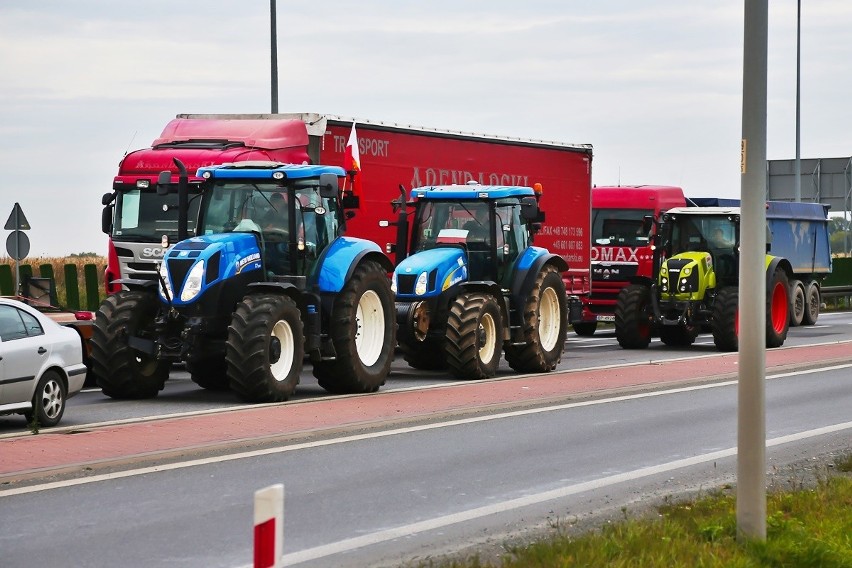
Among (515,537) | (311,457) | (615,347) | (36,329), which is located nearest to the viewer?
(515,537)

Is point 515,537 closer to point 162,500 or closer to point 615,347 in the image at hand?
point 162,500

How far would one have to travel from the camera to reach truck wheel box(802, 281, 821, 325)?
3797 centimetres

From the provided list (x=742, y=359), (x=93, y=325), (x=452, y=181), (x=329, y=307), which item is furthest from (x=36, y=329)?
(x=452, y=181)

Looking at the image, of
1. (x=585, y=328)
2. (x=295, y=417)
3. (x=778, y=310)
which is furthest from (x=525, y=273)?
(x=585, y=328)

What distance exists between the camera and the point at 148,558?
8.70 meters

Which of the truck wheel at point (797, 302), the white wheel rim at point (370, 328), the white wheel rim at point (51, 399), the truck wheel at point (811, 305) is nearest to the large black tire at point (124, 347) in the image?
the white wheel rim at point (51, 399)

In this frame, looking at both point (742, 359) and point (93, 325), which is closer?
point (742, 359)

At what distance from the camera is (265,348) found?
16.8 meters

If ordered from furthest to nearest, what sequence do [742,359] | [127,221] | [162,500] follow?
1. [127,221]
2. [162,500]
3. [742,359]

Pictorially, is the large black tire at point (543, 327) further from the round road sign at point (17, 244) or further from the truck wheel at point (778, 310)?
the round road sign at point (17, 244)

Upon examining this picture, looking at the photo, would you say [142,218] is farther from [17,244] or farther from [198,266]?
[17,244]

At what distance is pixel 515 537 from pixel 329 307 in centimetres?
914

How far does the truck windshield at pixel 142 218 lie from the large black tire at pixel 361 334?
4946 millimetres

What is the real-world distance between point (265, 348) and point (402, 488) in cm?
553
